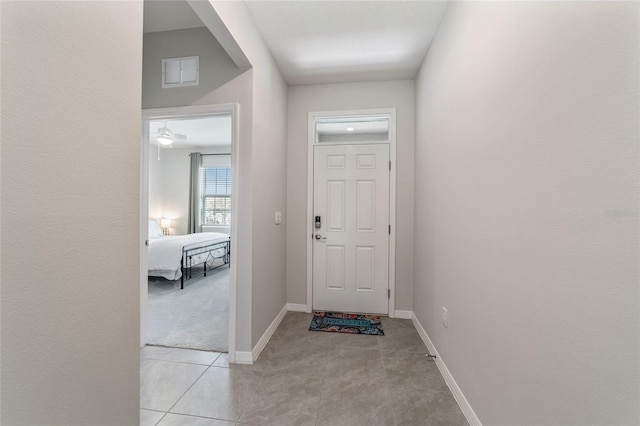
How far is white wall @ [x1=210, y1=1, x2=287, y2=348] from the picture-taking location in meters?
2.10

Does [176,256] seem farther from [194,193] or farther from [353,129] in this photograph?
[353,129]

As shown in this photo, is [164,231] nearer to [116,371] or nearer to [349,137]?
[349,137]

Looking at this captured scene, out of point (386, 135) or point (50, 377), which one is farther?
point (386, 135)

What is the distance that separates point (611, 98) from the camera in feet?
2.55

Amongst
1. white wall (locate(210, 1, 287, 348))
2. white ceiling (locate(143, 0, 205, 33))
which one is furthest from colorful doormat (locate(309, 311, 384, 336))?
white ceiling (locate(143, 0, 205, 33))

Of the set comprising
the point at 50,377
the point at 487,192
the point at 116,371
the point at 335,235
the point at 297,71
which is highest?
the point at 297,71

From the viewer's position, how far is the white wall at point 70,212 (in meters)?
0.66

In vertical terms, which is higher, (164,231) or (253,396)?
(164,231)

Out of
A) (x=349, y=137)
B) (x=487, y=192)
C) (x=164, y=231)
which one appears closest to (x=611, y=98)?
(x=487, y=192)

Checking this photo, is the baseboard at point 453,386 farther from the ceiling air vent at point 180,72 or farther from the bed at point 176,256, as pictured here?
the bed at point 176,256

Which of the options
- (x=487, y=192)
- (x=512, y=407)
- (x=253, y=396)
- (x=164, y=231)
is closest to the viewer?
(x=512, y=407)

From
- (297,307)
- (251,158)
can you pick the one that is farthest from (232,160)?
(297,307)

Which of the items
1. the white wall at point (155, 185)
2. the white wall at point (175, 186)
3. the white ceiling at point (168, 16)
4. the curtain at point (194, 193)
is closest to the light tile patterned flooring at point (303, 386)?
the white ceiling at point (168, 16)

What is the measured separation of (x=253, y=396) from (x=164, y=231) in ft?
20.4
